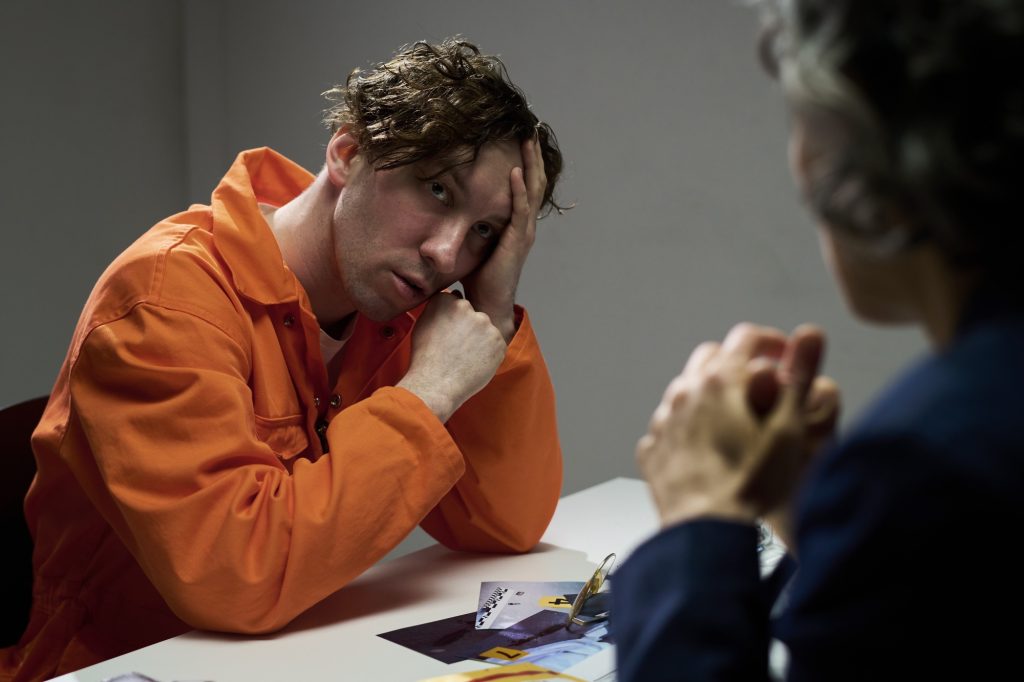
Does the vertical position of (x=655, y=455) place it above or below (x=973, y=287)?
below

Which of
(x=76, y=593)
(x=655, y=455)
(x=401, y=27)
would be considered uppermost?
(x=401, y=27)

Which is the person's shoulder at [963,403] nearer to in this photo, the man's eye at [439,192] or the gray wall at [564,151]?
the man's eye at [439,192]

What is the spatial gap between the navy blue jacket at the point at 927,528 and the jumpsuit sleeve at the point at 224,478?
2.54 ft

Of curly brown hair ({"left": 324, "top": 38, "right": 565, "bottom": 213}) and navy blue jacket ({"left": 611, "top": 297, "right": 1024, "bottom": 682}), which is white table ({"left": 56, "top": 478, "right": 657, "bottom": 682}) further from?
curly brown hair ({"left": 324, "top": 38, "right": 565, "bottom": 213})

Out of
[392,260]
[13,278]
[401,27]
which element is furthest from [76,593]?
[401,27]

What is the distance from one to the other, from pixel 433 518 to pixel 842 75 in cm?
119

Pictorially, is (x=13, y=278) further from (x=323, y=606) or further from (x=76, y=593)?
(x=323, y=606)

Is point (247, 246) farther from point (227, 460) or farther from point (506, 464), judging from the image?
point (506, 464)

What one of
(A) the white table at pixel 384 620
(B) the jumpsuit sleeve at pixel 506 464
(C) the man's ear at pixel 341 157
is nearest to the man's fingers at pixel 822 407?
(A) the white table at pixel 384 620

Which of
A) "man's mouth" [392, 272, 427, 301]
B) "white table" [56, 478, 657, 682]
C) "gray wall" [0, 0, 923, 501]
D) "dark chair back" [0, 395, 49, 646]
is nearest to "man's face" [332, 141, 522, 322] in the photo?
"man's mouth" [392, 272, 427, 301]

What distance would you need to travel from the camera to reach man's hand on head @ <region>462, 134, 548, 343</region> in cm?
163

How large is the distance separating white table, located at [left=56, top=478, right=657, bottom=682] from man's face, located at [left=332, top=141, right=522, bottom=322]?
41cm

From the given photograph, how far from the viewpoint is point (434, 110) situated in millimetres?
1515

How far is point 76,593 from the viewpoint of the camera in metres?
1.46
